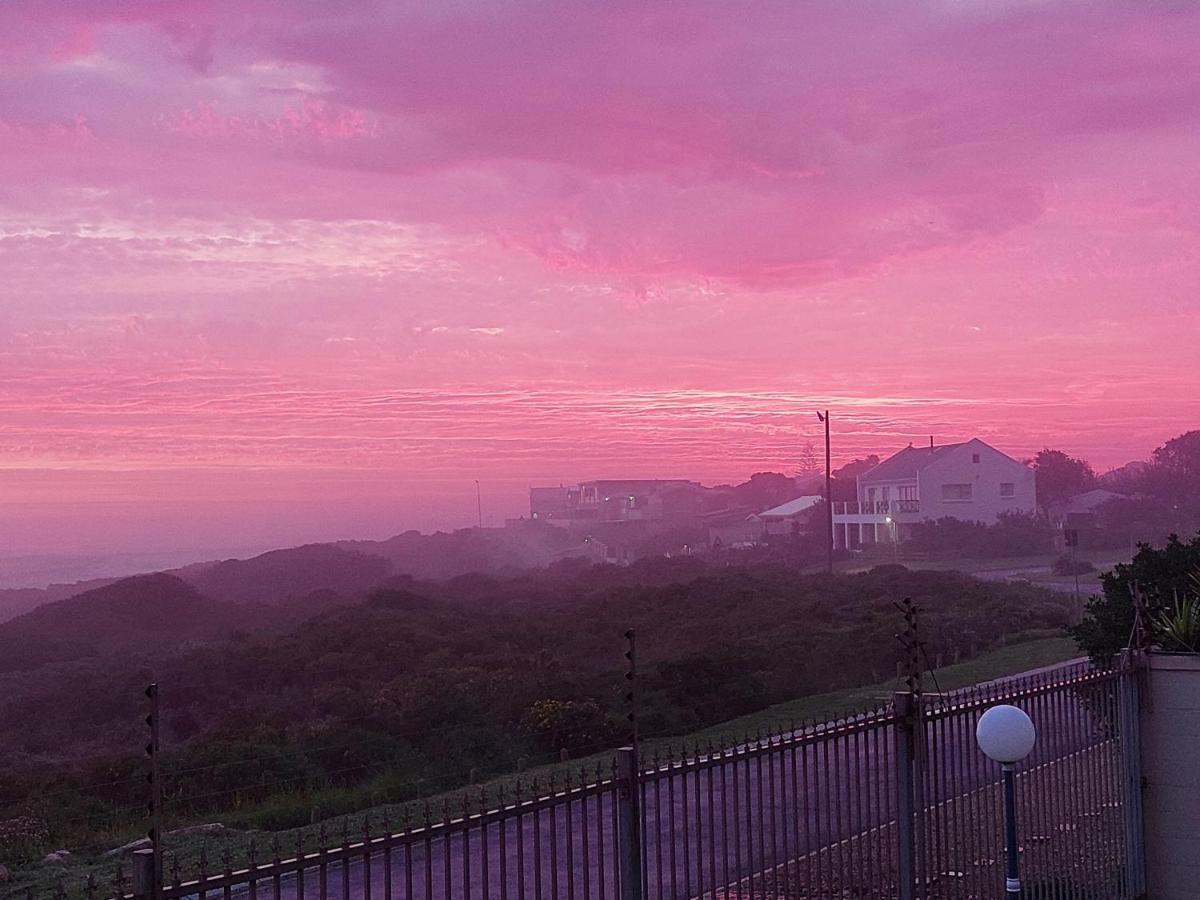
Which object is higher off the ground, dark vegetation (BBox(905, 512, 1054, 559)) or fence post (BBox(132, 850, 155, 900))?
fence post (BBox(132, 850, 155, 900))

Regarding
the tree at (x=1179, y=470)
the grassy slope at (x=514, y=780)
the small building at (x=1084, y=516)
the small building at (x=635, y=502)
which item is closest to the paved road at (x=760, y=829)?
the grassy slope at (x=514, y=780)

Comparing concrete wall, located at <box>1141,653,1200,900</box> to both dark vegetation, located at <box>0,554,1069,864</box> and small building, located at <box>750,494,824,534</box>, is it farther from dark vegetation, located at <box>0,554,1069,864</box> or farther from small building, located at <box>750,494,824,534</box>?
small building, located at <box>750,494,824,534</box>

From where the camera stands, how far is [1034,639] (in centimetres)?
3712

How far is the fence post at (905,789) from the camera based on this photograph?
741 centimetres

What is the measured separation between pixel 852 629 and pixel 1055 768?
3076 cm

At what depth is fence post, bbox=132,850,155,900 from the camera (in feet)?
12.5

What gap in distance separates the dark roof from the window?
7.15 feet

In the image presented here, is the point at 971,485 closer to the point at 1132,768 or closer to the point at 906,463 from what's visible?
the point at 906,463

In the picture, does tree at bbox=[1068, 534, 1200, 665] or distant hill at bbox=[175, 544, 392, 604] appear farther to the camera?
distant hill at bbox=[175, 544, 392, 604]

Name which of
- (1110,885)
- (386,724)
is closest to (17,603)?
(386,724)

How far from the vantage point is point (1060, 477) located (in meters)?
113

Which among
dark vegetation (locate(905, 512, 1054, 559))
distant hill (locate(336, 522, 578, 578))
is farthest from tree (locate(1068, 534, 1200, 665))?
distant hill (locate(336, 522, 578, 578))

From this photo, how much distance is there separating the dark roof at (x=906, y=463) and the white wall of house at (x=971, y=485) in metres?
0.92

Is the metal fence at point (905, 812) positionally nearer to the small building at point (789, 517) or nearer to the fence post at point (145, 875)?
the fence post at point (145, 875)
